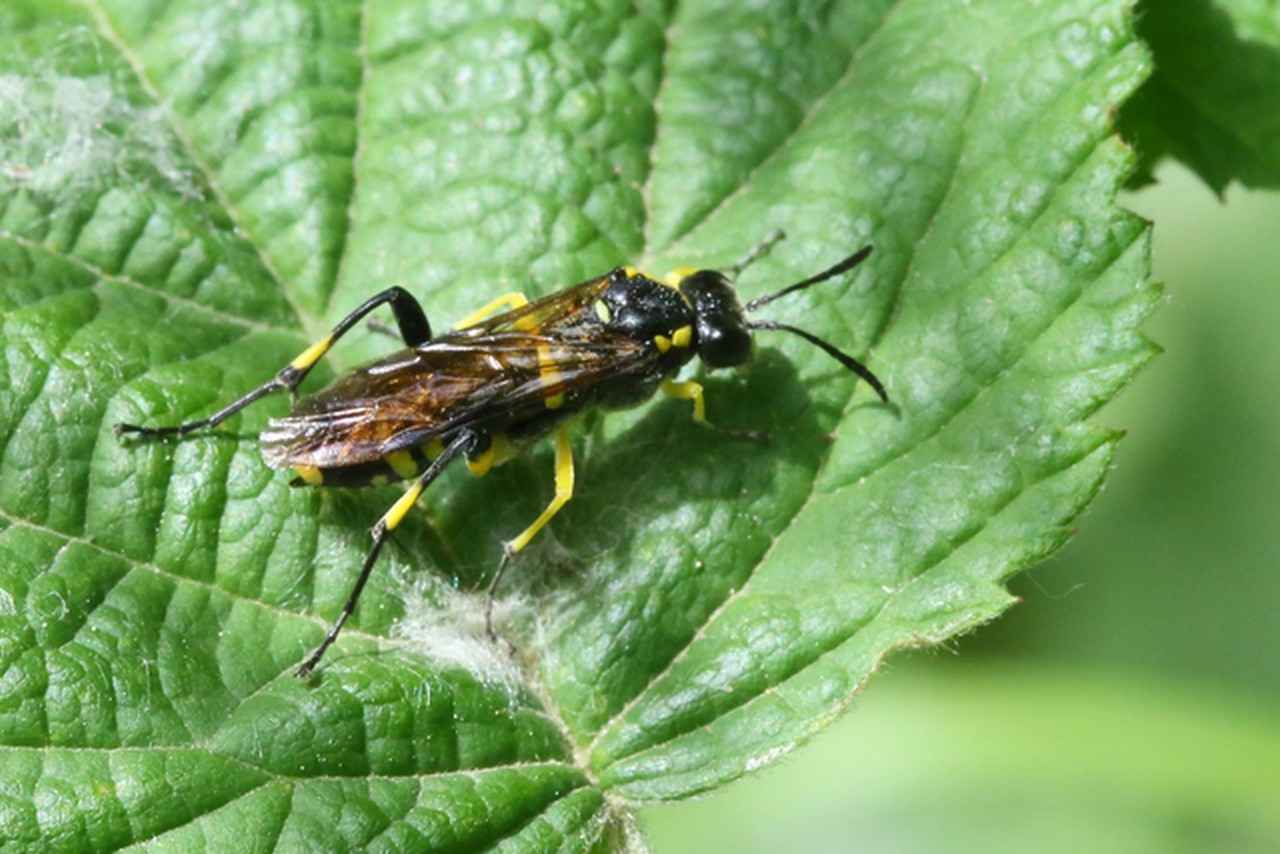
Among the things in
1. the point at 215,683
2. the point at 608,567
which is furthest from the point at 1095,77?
the point at 215,683

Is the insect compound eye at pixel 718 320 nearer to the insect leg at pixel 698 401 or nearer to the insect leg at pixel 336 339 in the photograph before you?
the insect leg at pixel 698 401

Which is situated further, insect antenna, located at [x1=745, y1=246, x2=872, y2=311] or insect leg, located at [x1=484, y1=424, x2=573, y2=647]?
insect antenna, located at [x1=745, y1=246, x2=872, y2=311]

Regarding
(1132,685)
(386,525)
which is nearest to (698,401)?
(386,525)

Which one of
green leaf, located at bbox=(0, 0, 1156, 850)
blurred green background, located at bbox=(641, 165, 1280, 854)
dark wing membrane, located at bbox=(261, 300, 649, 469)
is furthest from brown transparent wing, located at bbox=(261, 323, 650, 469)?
blurred green background, located at bbox=(641, 165, 1280, 854)

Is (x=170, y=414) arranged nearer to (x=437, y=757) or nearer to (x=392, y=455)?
(x=392, y=455)

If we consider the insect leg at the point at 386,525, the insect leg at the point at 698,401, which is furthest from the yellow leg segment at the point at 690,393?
the insect leg at the point at 386,525

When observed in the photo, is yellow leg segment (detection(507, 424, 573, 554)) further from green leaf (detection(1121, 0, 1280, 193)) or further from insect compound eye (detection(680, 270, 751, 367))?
green leaf (detection(1121, 0, 1280, 193))
